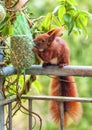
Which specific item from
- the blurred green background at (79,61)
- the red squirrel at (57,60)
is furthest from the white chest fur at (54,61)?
the blurred green background at (79,61)

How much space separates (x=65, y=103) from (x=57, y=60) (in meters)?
0.13

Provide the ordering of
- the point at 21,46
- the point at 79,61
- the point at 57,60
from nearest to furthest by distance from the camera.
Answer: the point at 21,46, the point at 57,60, the point at 79,61

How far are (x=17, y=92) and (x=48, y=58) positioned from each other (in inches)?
5.3

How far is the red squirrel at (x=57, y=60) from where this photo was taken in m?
1.10

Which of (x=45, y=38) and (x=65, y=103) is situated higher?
(x=45, y=38)

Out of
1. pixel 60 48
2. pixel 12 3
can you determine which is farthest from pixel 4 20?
pixel 60 48

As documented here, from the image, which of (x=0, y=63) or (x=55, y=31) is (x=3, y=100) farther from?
(x=55, y=31)

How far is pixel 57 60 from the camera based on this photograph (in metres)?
1.15

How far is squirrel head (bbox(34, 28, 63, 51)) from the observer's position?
1082 millimetres

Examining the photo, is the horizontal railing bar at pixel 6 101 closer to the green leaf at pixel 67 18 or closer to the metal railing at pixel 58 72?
the metal railing at pixel 58 72

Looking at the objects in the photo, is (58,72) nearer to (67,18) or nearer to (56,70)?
(56,70)

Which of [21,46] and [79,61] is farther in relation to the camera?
[79,61]

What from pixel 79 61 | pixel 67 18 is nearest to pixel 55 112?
pixel 67 18

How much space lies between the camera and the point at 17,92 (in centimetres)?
111
